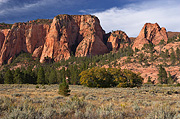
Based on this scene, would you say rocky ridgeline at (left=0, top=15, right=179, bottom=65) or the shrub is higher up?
rocky ridgeline at (left=0, top=15, right=179, bottom=65)

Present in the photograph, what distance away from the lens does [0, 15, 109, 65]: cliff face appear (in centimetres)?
15388

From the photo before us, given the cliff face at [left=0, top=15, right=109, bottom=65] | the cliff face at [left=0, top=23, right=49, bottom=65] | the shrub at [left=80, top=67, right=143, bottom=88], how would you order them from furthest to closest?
the cliff face at [left=0, top=23, right=49, bottom=65], the cliff face at [left=0, top=15, right=109, bottom=65], the shrub at [left=80, top=67, right=143, bottom=88]

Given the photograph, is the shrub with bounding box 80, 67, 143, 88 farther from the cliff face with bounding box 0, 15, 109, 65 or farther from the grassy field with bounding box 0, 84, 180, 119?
the cliff face with bounding box 0, 15, 109, 65

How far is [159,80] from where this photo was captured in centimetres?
6378

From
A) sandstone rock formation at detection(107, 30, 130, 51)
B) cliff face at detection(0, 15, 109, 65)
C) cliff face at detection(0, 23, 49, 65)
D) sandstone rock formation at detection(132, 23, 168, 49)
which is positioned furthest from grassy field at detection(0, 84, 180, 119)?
sandstone rock formation at detection(107, 30, 130, 51)

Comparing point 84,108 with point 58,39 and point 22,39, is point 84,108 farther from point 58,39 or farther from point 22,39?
point 22,39

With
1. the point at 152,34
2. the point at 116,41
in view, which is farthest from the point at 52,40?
the point at 152,34

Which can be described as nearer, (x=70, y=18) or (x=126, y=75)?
(x=126, y=75)

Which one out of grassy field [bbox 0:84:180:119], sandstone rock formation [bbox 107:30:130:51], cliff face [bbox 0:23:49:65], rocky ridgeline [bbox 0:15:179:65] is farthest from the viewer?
sandstone rock formation [bbox 107:30:130:51]

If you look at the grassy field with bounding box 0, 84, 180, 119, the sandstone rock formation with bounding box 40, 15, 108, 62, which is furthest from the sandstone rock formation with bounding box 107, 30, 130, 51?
the grassy field with bounding box 0, 84, 180, 119

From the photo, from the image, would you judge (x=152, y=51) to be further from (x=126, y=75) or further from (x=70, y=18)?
(x=70, y=18)

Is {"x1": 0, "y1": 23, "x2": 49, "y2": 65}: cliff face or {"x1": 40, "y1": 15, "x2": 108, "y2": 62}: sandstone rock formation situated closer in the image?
{"x1": 40, "y1": 15, "x2": 108, "y2": 62}: sandstone rock formation

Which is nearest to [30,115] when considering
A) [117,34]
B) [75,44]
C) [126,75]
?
[126,75]

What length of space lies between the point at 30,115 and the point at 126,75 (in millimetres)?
37236
